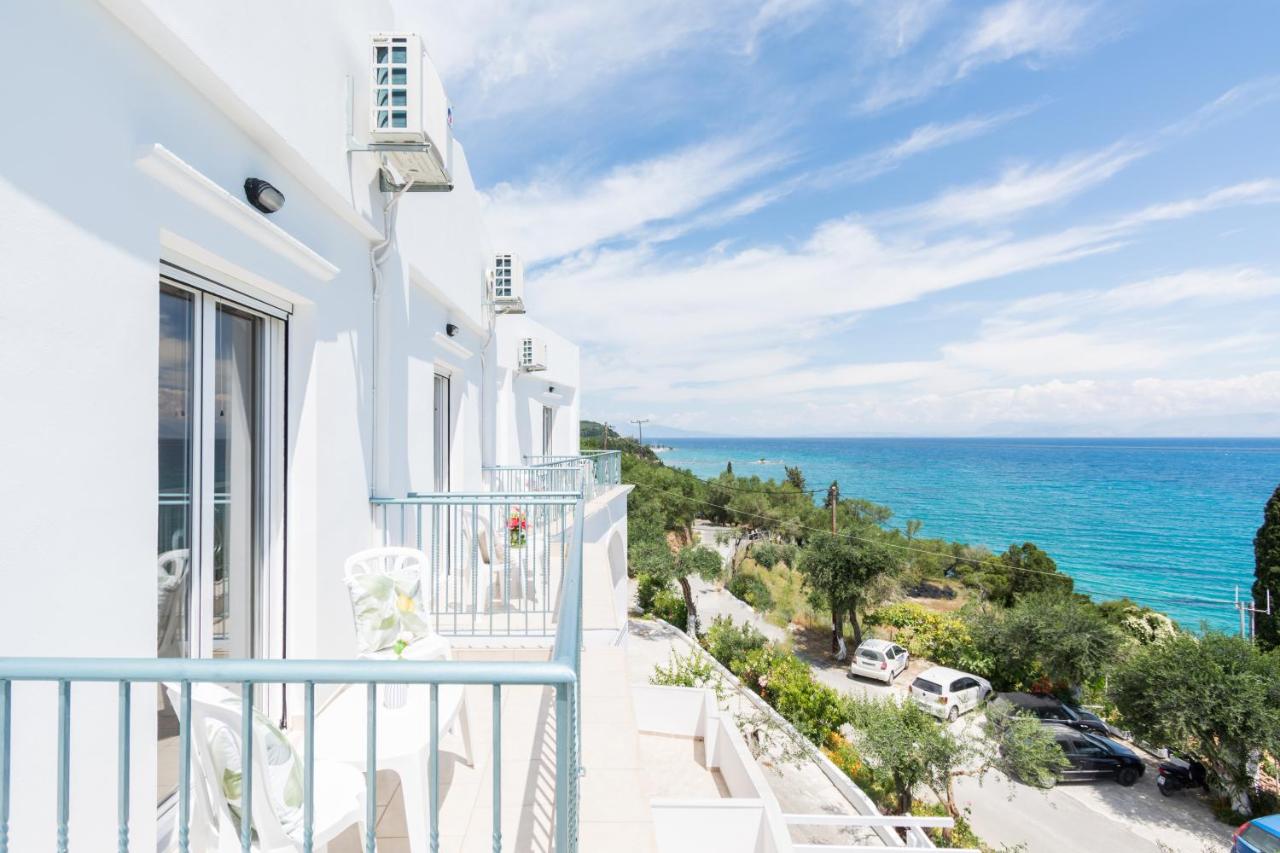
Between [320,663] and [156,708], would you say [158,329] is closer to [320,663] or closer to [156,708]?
[156,708]

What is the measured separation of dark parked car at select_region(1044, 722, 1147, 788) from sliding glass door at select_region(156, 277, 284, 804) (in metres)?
14.4

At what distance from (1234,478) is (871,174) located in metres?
98.9

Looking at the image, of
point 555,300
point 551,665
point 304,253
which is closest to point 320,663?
point 551,665

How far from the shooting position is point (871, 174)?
59.6 ft

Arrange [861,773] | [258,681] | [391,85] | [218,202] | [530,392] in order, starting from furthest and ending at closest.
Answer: [530,392] → [861,773] → [391,85] → [218,202] → [258,681]

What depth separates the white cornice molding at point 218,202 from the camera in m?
1.97

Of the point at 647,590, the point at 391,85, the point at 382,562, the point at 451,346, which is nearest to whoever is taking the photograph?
the point at 382,562

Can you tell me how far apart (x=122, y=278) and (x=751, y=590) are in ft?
74.7

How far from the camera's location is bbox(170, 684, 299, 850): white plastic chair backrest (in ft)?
4.66

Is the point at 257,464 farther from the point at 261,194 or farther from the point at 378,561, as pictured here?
the point at 261,194

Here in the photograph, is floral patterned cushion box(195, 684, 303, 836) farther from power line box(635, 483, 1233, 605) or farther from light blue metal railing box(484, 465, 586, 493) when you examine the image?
power line box(635, 483, 1233, 605)

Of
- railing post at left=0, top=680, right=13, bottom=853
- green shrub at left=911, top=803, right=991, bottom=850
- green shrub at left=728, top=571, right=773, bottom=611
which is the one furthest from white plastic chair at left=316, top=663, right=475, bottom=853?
green shrub at left=728, top=571, right=773, bottom=611

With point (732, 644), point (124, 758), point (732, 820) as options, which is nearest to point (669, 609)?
point (732, 644)

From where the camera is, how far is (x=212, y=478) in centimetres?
246
